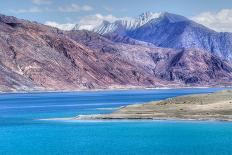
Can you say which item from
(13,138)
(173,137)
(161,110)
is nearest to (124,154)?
(173,137)

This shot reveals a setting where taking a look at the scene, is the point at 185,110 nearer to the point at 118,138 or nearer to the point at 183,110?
the point at 183,110

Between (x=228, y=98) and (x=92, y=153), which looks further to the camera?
(x=228, y=98)

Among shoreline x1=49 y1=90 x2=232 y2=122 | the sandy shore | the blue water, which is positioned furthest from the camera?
the sandy shore

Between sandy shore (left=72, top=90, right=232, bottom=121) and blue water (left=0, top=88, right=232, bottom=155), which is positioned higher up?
sandy shore (left=72, top=90, right=232, bottom=121)

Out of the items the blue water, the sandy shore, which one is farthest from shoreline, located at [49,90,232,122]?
the blue water

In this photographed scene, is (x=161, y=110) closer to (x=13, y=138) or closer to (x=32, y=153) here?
(x=13, y=138)

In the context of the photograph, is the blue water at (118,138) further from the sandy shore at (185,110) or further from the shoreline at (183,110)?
the sandy shore at (185,110)

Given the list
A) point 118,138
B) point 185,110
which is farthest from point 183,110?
point 118,138

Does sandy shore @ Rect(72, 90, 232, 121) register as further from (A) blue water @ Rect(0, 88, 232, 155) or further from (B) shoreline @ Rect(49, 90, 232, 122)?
(A) blue water @ Rect(0, 88, 232, 155)
